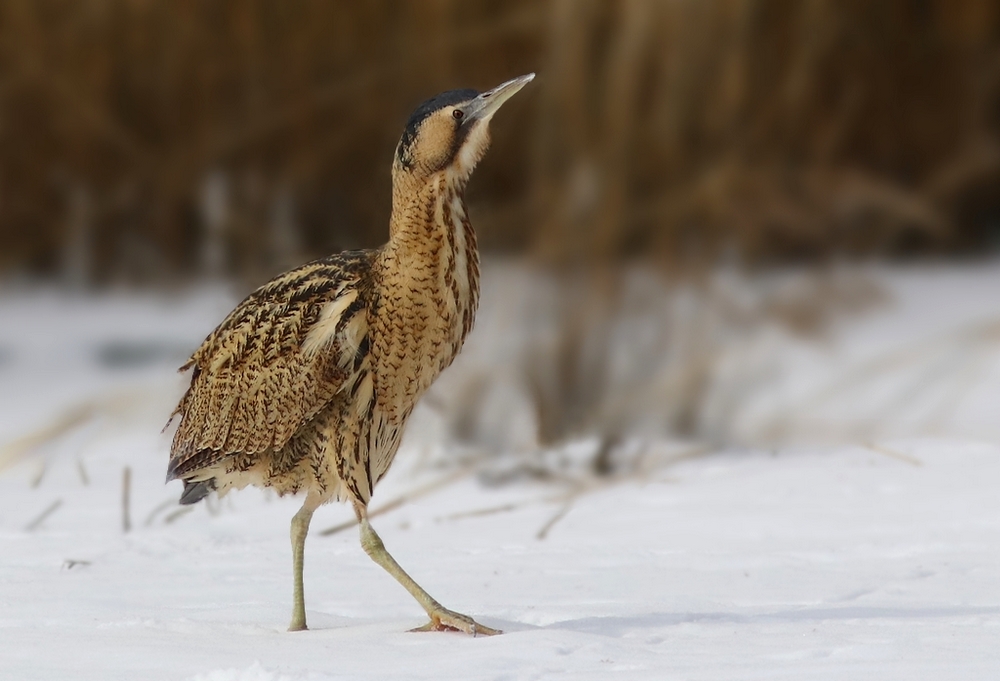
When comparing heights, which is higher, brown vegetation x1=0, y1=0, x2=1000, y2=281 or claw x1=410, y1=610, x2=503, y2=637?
brown vegetation x1=0, y1=0, x2=1000, y2=281

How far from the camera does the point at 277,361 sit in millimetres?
2922

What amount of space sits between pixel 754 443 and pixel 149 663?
222cm

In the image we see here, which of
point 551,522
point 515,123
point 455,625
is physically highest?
point 515,123

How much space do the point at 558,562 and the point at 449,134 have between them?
99cm

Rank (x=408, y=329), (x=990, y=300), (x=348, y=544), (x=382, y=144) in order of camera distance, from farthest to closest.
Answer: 1. (x=990, y=300)
2. (x=382, y=144)
3. (x=348, y=544)
4. (x=408, y=329)

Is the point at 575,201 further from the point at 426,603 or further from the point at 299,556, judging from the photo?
the point at 426,603

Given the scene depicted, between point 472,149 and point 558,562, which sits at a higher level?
point 472,149

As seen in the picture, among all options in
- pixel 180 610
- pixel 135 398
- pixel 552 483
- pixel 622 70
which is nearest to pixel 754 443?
pixel 552 483

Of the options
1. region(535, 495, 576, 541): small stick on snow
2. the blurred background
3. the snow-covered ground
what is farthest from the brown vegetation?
region(535, 495, 576, 541): small stick on snow

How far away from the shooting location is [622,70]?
187 inches

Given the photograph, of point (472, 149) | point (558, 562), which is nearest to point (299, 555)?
point (558, 562)

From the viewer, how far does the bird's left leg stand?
270cm

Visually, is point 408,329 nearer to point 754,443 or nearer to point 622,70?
point 754,443

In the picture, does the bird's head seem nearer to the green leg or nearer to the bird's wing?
the bird's wing
